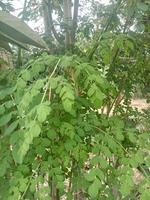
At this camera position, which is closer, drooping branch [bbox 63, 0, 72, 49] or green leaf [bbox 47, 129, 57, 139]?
green leaf [bbox 47, 129, 57, 139]

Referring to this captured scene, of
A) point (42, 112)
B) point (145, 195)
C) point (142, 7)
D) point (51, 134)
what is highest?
point (142, 7)

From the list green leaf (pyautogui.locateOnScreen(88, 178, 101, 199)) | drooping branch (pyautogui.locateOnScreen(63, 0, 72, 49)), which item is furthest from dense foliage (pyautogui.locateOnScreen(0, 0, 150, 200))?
drooping branch (pyautogui.locateOnScreen(63, 0, 72, 49))

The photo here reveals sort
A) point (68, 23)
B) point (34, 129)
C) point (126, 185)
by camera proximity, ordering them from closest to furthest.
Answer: point (34, 129)
point (126, 185)
point (68, 23)

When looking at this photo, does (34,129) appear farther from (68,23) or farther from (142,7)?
(68,23)

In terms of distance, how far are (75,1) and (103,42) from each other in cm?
53

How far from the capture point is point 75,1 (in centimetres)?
162

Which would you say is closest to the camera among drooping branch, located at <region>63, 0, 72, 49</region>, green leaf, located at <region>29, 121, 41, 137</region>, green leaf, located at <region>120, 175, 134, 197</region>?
green leaf, located at <region>29, 121, 41, 137</region>

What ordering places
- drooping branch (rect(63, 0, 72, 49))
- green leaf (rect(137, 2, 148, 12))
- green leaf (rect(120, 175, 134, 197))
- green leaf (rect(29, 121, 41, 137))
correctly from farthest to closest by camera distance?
drooping branch (rect(63, 0, 72, 49)), green leaf (rect(137, 2, 148, 12)), green leaf (rect(120, 175, 134, 197)), green leaf (rect(29, 121, 41, 137))

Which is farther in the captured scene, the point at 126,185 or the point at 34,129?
the point at 126,185

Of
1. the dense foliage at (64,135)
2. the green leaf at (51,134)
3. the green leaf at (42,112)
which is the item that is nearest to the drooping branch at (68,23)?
the dense foliage at (64,135)

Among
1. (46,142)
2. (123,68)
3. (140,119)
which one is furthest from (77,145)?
(140,119)

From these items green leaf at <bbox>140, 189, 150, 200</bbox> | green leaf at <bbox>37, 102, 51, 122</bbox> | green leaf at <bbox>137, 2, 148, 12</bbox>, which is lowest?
Result: green leaf at <bbox>140, 189, 150, 200</bbox>

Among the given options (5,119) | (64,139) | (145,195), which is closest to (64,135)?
(64,139)

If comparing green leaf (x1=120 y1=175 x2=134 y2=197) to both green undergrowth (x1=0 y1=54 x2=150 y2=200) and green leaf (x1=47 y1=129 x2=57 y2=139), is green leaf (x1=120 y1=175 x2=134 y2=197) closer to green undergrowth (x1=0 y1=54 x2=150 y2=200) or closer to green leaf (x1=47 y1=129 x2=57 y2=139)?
green undergrowth (x1=0 y1=54 x2=150 y2=200)
